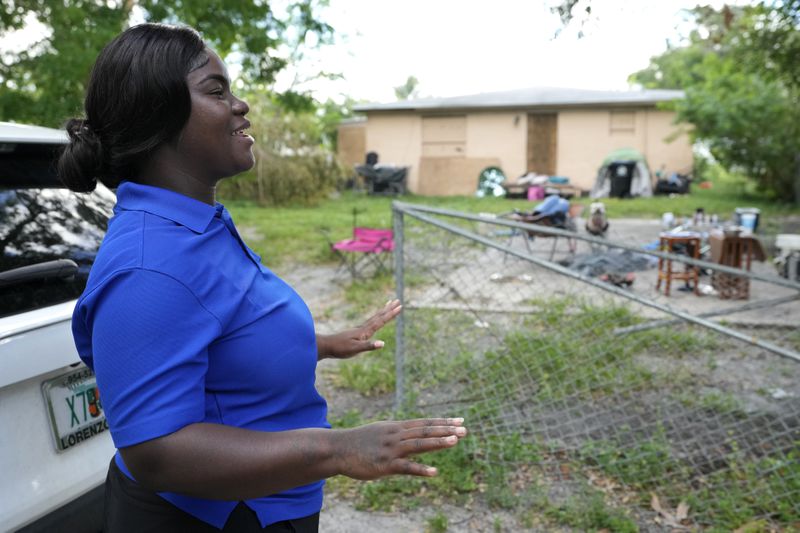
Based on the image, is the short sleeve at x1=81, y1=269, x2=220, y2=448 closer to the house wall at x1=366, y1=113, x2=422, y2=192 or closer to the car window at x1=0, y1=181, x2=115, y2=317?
the car window at x1=0, y1=181, x2=115, y2=317

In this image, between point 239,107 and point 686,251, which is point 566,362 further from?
point 686,251

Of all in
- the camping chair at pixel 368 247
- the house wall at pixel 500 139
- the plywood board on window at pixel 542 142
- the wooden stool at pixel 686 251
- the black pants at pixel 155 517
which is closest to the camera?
the black pants at pixel 155 517

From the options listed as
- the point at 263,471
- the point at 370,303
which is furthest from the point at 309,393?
the point at 370,303

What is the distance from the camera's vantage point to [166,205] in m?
1.39

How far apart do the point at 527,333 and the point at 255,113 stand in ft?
54.5

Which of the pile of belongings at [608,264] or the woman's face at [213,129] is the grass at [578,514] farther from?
the pile of belongings at [608,264]

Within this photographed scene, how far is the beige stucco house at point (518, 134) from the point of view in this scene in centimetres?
2356

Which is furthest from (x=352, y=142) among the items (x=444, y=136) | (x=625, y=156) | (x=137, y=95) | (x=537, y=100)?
(x=137, y=95)

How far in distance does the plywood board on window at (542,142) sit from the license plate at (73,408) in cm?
2312

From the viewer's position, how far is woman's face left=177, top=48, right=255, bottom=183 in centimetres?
142

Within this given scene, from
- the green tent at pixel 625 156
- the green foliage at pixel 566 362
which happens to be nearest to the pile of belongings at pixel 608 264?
the green foliage at pixel 566 362

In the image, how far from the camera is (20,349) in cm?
195

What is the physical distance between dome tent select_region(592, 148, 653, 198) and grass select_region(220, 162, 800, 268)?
2.72ft

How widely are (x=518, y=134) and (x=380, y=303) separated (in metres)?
17.9
